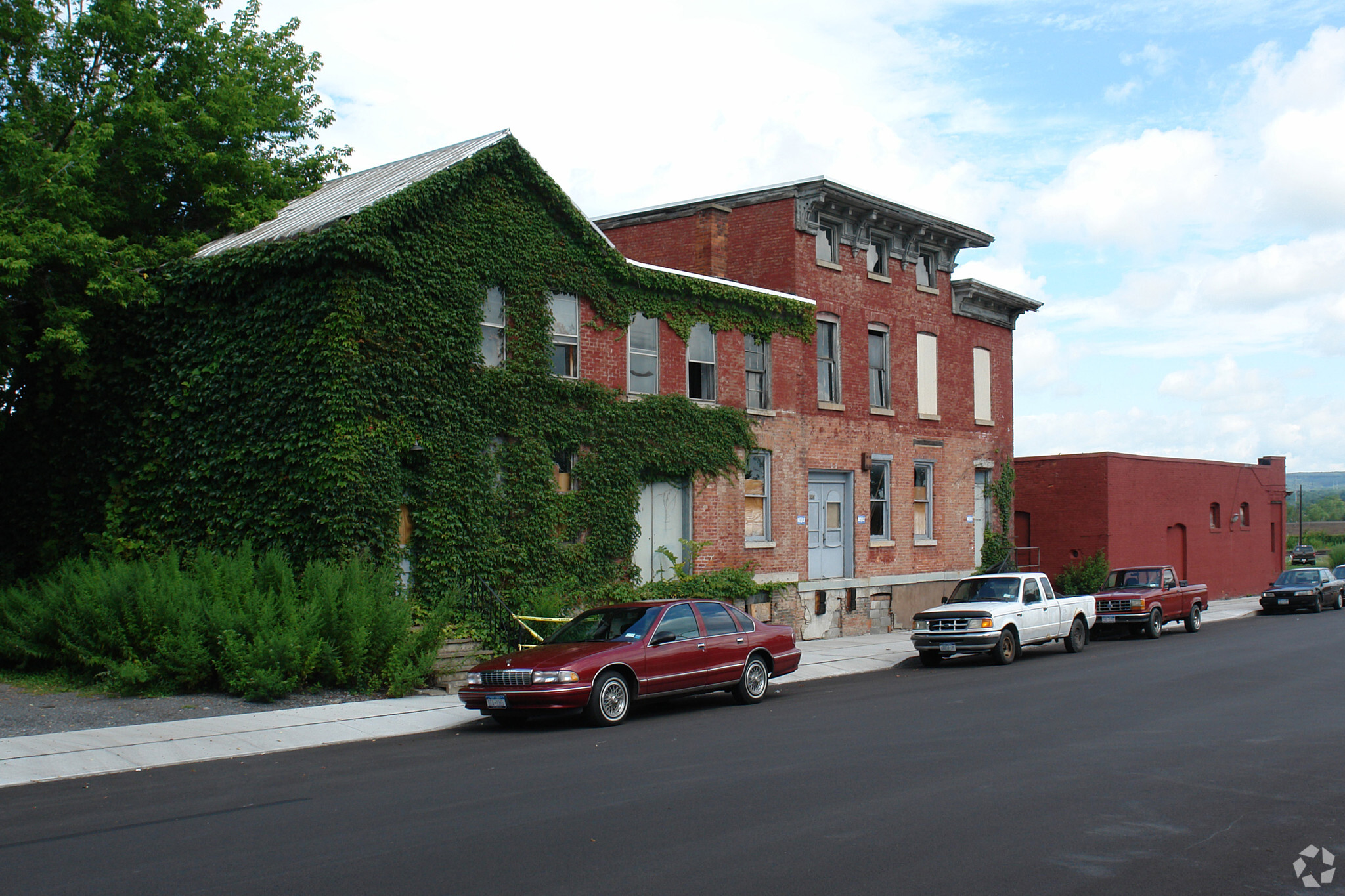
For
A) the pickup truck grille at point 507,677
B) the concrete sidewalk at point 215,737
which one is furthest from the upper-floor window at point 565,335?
the pickup truck grille at point 507,677

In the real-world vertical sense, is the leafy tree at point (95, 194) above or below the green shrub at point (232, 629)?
above

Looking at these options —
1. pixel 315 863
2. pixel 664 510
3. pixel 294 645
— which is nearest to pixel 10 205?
pixel 294 645

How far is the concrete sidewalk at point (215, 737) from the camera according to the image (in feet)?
35.0

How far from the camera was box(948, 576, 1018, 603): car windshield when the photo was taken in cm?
2078

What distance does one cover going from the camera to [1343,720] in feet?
40.1

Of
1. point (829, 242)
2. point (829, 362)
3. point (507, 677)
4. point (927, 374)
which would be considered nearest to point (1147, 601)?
point (927, 374)

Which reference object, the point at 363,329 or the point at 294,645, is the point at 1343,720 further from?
the point at 363,329

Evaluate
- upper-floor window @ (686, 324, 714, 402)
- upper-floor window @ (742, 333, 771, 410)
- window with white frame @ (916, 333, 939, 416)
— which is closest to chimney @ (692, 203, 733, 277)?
upper-floor window @ (742, 333, 771, 410)

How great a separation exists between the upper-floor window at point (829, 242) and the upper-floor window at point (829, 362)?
1620 mm

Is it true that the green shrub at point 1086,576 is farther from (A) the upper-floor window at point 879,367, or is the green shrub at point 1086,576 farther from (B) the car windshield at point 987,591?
(B) the car windshield at point 987,591

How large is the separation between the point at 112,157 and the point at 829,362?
1602 cm

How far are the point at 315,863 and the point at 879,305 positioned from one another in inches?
910

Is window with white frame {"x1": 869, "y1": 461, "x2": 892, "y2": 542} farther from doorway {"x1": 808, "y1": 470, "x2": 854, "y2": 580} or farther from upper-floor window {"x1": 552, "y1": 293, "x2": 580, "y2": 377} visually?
upper-floor window {"x1": 552, "y1": 293, "x2": 580, "y2": 377}

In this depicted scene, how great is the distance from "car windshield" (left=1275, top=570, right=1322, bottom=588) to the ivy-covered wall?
26.1 m
